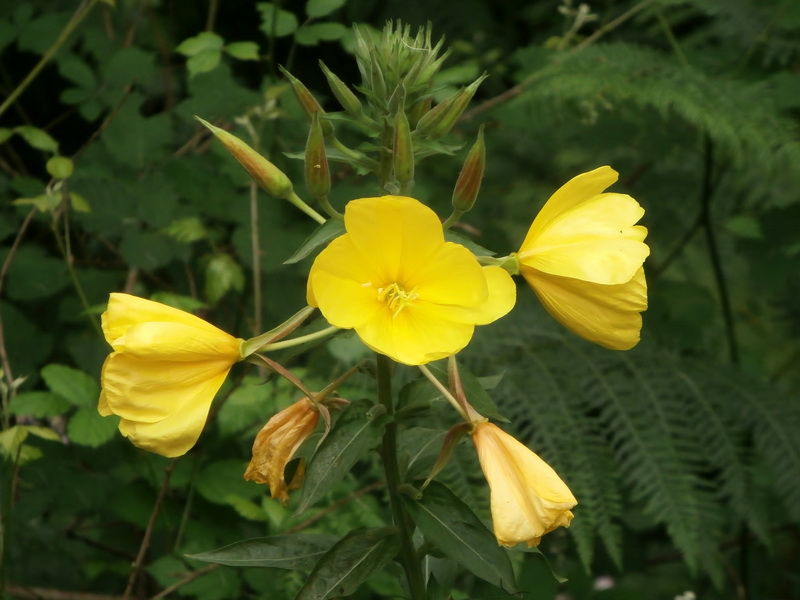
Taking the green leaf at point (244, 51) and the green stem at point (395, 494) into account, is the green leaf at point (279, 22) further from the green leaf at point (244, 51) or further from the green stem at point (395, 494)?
the green stem at point (395, 494)

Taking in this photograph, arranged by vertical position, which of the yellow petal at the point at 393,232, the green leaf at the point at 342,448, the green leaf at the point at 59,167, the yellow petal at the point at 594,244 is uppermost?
the yellow petal at the point at 393,232

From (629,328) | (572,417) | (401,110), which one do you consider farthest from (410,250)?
(572,417)

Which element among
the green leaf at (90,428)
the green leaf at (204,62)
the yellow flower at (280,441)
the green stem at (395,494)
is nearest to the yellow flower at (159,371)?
the yellow flower at (280,441)

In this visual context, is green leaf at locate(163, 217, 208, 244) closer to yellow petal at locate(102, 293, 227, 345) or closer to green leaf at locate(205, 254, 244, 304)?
green leaf at locate(205, 254, 244, 304)

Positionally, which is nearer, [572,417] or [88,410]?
[88,410]

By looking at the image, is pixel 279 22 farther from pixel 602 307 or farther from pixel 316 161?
pixel 602 307

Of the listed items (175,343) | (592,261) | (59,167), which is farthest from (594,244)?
(59,167)

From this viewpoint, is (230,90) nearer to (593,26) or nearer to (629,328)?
(629,328)
